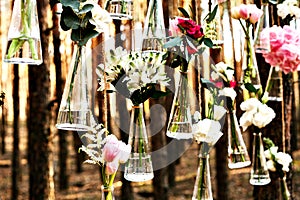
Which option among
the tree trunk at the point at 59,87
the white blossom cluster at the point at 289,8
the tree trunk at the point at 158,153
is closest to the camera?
the white blossom cluster at the point at 289,8

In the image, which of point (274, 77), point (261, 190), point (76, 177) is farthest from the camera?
point (76, 177)

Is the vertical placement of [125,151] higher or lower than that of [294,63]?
lower

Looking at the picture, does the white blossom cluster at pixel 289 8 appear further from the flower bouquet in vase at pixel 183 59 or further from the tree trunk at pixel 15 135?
the tree trunk at pixel 15 135

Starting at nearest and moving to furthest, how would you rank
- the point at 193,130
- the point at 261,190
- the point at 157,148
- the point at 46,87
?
the point at 193,130 → the point at 261,190 → the point at 46,87 → the point at 157,148

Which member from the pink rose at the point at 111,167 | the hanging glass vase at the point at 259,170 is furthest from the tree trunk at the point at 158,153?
the pink rose at the point at 111,167

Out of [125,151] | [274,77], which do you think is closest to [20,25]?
[125,151]

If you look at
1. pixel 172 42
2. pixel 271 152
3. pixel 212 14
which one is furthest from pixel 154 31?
pixel 271 152

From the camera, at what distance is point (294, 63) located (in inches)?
50.1

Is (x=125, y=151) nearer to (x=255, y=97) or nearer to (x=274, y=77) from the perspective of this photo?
(x=255, y=97)

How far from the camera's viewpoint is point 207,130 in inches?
43.1

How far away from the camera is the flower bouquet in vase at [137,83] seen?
957mm

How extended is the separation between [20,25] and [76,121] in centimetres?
20

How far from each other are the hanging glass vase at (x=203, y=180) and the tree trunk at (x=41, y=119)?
83 cm

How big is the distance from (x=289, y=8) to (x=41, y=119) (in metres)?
1.03
